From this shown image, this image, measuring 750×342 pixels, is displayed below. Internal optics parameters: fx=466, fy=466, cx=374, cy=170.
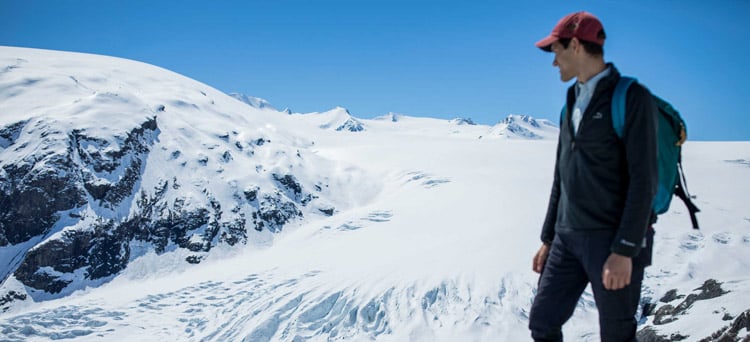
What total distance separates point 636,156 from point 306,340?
46847 millimetres

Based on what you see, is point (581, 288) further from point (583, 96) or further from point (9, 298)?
point (9, 298)

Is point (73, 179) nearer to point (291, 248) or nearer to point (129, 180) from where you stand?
point (129, 180)

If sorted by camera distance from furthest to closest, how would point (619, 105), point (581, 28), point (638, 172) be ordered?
point (581, 28) < point (619, 105) < point (638, 172)

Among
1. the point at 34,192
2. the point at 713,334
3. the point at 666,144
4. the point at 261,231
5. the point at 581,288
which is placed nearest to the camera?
the point at 666,144

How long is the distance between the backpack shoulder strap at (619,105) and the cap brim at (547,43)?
1.94 ft

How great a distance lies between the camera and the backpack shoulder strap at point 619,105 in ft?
9.92

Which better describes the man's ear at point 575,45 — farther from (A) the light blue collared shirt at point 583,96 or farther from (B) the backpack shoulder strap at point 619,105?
(B) the backpack shoulder strap at point 619,105

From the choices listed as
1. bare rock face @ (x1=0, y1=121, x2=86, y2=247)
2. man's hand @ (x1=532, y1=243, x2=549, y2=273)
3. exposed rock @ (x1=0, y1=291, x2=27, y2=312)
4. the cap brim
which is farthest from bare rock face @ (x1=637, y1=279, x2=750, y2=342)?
bare rock face @ (x1=0, y1=121, x2=86, y2=247)

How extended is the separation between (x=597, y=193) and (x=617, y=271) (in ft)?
1.74

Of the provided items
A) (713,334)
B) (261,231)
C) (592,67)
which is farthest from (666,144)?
(261,231)

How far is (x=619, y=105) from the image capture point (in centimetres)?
304

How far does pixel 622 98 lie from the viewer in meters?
3.04

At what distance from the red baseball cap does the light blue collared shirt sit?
239mm

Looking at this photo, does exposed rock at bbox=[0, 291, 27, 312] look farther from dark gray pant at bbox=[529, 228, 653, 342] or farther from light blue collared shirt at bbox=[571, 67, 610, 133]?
light blue collared shirt at bbox=[571, 67, 610, 133]
